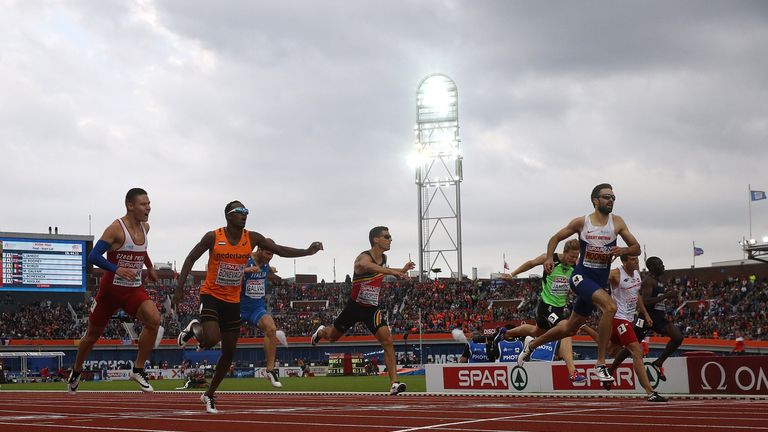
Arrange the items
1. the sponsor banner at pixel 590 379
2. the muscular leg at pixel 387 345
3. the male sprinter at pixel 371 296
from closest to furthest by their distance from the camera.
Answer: the sponsor banner at pixel 590 379 → the male sprinter at pixel 371 296 → the muscular leg at pixel 387 345

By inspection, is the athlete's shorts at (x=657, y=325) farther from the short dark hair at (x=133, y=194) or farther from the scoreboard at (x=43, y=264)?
the scoreboard at (x=43, y=264)

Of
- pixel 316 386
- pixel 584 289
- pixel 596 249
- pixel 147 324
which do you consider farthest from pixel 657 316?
pixel 316 386

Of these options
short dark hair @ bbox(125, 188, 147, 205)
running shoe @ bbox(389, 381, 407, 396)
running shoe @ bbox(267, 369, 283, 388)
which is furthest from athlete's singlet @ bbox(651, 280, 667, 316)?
running shoe @ bbox(267, 369, 283, 388)

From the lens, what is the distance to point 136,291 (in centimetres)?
1337

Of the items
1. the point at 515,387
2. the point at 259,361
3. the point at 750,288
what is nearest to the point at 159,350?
the point at 259,361

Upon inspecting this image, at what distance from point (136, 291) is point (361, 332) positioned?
186 ft

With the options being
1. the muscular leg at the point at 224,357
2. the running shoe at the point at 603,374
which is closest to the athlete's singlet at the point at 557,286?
the running shoe at the point at 603,374

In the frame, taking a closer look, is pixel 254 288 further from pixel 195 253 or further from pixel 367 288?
pixel 195 253

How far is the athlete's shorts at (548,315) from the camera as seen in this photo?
16.3 meters

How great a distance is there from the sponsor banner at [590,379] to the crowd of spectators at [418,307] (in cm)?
3802

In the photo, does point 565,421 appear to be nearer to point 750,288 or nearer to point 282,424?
point 282,424

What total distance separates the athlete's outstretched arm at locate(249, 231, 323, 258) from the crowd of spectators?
4495cm

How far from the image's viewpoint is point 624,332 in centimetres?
1429

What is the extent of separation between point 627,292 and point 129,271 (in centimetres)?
776
